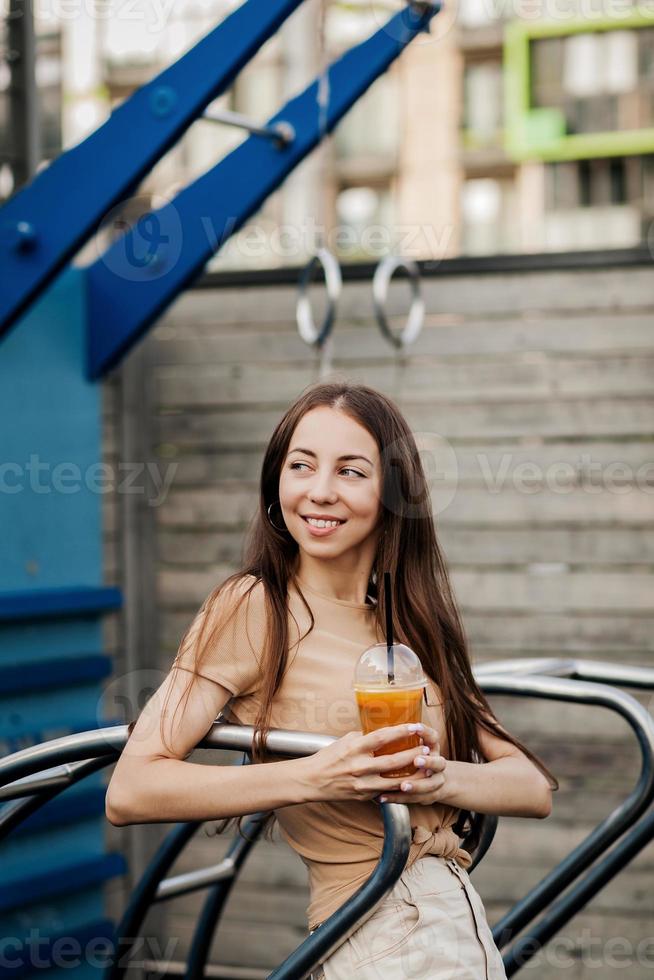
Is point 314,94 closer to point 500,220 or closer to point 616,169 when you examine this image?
point 616,169

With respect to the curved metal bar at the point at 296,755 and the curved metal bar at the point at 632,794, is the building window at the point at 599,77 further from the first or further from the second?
the curved metal bar at the point at 296,755

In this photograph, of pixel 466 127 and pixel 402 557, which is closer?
pixel 402 557

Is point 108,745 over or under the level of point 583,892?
over

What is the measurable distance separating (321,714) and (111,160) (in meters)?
1.69

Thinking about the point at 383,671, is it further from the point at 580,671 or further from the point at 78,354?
the point at 78,354

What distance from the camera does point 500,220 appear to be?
1491 centimetres

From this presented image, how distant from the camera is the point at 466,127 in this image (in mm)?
15188

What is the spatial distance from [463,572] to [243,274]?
3.38 ft

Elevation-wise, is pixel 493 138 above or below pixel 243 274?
above

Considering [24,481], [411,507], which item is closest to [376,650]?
[411,507]

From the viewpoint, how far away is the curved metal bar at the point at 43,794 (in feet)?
4.92

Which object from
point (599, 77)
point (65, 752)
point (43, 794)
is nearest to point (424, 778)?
point (65, 752)

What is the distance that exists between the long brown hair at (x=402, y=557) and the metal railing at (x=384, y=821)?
157 millimetres

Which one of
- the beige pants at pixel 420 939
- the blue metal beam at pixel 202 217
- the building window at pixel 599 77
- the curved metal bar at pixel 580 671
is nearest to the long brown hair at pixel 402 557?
the beige pants at pixel 420 939
